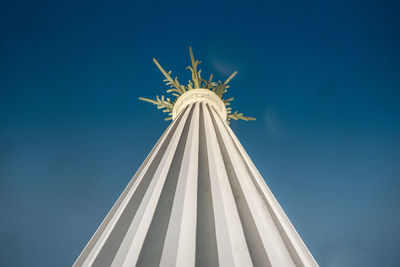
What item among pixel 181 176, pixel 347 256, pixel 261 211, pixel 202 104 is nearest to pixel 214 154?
pixel 181 176

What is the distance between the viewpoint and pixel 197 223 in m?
2.31

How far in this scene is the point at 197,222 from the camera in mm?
2324

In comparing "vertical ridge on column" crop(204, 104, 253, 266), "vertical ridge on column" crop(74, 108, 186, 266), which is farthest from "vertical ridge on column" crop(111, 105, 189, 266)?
"vertical ridge on column" crop(204, 104, 253, 266)

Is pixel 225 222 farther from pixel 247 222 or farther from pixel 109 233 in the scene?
pixel 109 233

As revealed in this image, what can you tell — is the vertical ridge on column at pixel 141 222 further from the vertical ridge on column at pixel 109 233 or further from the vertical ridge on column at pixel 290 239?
the vertical ridge on column at pixel 290 239

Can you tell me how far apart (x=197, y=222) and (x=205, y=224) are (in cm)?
8

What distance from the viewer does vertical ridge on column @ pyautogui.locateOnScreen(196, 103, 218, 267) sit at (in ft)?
→ 6.47

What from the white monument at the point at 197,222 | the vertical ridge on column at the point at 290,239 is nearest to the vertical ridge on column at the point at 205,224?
the white monument at the point at 197,222

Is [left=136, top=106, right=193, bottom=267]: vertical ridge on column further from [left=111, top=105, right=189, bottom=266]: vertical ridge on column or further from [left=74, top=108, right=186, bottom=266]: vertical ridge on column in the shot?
[left=74, top=108, right=186, bottom=266]: vertical ridge on column

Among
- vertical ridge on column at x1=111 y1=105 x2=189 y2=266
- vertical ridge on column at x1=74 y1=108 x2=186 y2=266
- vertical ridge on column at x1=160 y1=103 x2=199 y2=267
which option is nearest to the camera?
vertical ridge on column at x1=160 y1=103 x2=199 y2=267

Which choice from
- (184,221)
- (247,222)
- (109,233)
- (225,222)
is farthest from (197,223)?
(109,233)

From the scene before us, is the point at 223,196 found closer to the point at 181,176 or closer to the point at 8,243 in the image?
the point at 181,176

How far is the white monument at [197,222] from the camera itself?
2045 millimetres

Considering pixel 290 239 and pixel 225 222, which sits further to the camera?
pixel 290 239
